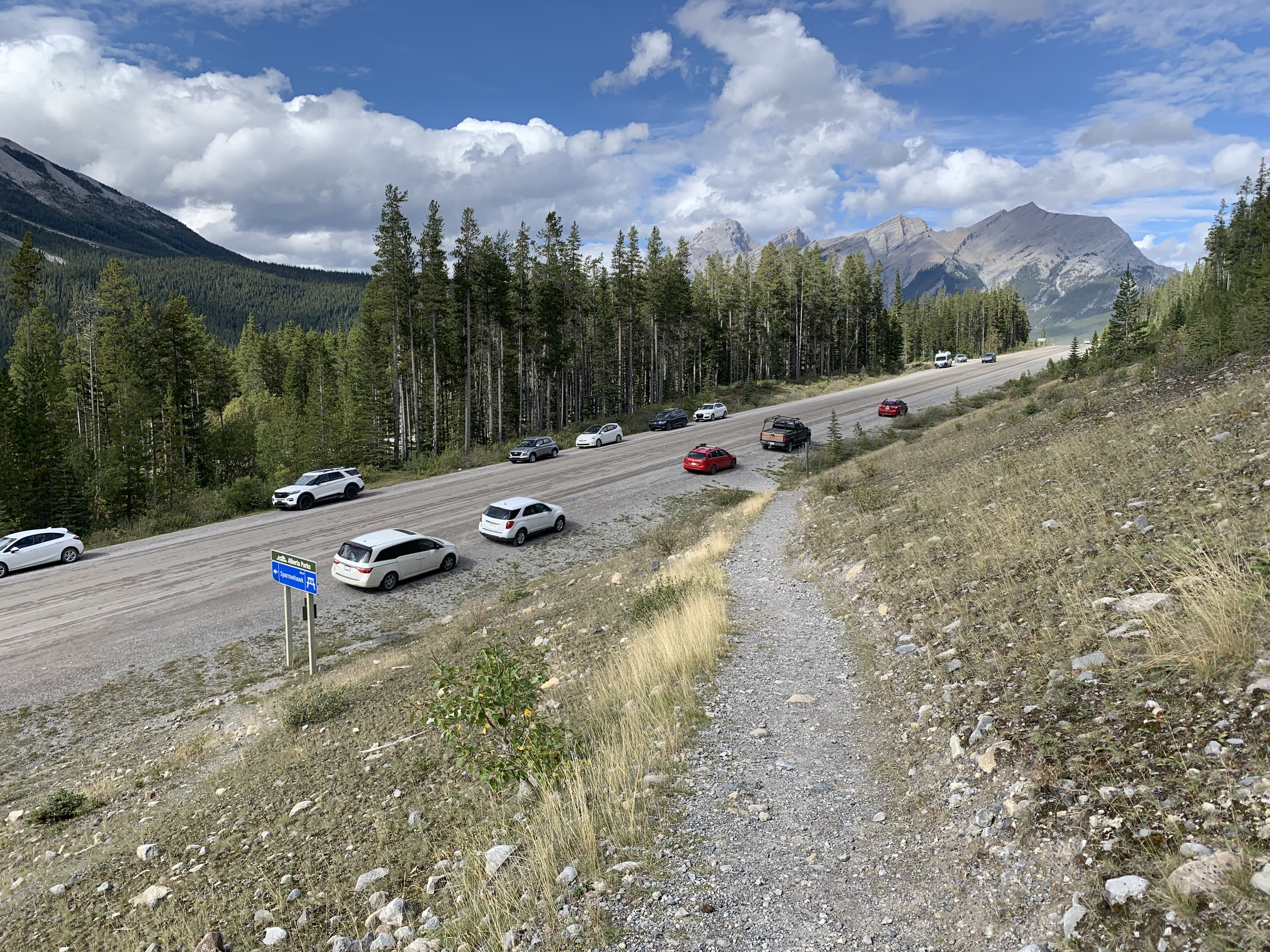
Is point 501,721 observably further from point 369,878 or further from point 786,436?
point 786,436

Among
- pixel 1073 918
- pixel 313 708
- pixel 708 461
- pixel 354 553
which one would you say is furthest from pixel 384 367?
pixel 1073 918

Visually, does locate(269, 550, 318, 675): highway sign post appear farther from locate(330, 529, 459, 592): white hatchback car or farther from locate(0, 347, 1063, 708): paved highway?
locate(330, 529, 459, 592): white hatchback car

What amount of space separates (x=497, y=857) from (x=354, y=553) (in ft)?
57.5

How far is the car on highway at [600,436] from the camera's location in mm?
45969

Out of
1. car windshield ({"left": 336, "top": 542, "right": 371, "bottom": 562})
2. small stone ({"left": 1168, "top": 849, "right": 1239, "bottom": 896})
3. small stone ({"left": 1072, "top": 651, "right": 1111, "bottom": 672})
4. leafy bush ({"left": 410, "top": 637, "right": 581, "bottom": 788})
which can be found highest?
small stone ({"left": 1072, "top": 651, "right": 1111, "bottom": 672})


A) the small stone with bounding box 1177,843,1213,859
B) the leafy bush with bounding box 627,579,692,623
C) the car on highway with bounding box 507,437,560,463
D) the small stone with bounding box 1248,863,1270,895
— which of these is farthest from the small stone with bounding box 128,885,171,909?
the car on highway with bounding box 507,437,560,463

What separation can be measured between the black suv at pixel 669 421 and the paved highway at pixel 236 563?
5.98 meters

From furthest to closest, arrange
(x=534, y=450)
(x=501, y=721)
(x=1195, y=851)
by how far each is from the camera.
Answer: (x=534, y=450)
(x=501, y=721)
(x=1195, y=851)

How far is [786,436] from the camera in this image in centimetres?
4091

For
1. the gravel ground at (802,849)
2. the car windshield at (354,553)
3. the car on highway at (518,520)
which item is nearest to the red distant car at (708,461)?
the car on highway at (518,520)

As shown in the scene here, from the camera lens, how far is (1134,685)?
5.55 metres

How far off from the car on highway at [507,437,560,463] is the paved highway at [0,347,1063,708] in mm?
740

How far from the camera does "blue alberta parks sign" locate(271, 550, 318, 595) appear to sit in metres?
14.3

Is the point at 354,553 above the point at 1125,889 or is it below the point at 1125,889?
below
